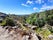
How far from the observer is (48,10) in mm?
38844

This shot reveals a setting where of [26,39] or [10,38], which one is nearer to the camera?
[26,39]

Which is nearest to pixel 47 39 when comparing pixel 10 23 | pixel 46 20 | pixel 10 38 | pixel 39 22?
pixel 10 38

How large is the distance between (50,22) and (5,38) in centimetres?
2268

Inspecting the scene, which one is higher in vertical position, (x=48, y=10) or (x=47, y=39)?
(x=48, y=10)

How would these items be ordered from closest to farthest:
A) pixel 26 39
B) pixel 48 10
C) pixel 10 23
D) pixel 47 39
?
pixel 26 39 < pixel 47 39 < pixel 10 23 < pixel 48 10

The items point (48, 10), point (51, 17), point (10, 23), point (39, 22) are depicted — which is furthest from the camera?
point (48, 10)

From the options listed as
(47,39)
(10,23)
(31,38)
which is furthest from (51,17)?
(31,38)

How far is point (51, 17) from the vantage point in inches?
1276

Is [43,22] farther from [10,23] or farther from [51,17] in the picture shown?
[10,23]

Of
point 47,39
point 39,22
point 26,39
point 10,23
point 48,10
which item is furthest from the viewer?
point 48,10

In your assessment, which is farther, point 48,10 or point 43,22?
point 48,10

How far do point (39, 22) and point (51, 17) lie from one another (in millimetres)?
4701

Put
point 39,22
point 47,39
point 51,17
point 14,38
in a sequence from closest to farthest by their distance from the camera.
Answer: point 14,38, point 47,39, point 39,22, point 51,17

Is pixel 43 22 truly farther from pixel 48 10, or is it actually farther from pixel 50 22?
pixel 48 10
